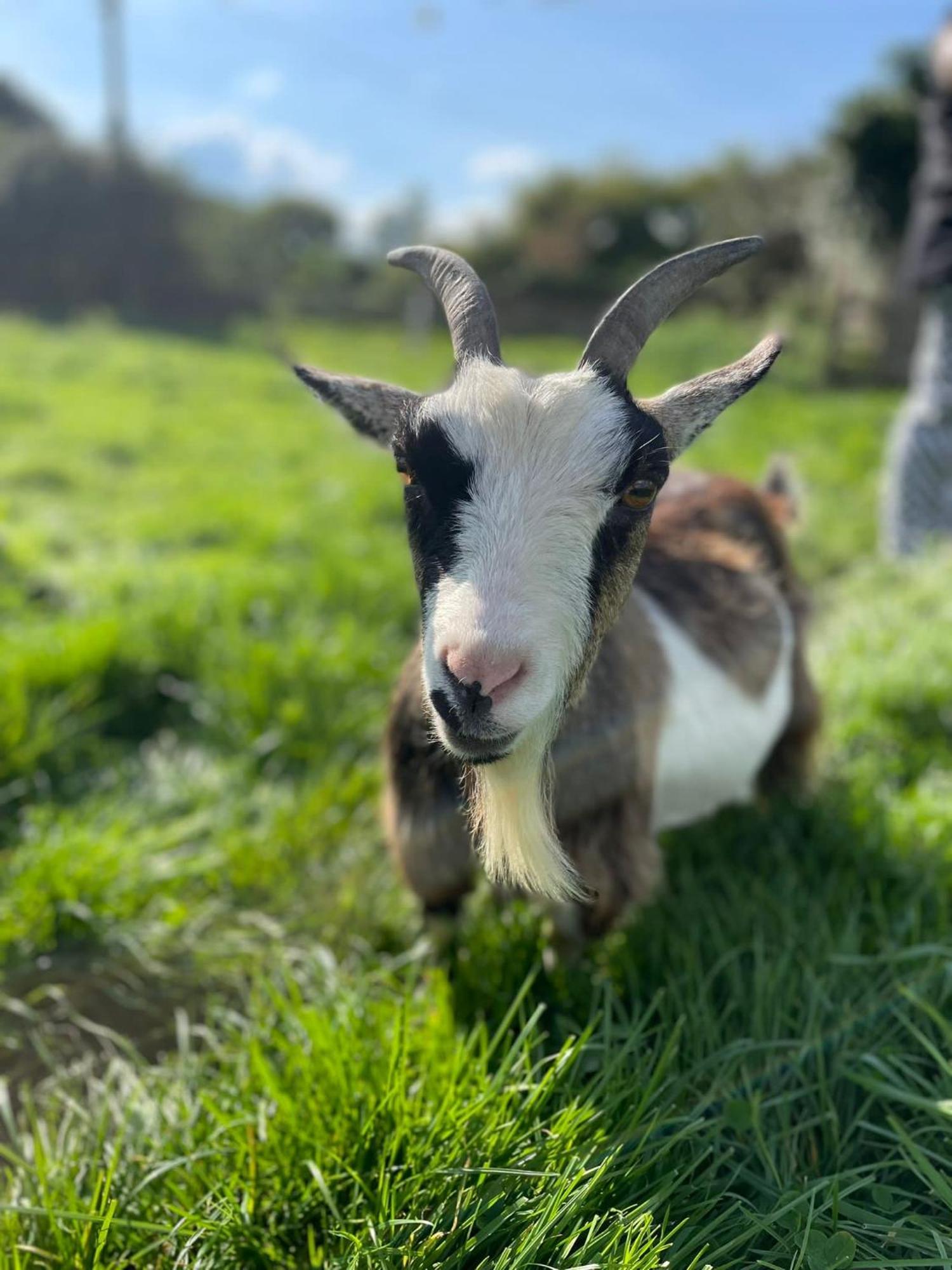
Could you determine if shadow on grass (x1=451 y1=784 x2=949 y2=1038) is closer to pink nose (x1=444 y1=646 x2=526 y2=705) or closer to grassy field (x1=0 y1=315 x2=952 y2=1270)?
grassy field (x1=0 y1=315 x2=952 y2=1270)

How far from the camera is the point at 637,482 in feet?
5.38

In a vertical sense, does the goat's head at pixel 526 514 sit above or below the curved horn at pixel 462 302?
below

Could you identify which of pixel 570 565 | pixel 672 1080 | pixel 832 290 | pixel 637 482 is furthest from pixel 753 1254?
pixel 832 290

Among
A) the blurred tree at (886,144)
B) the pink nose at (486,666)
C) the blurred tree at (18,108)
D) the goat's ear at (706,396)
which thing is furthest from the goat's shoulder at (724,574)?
the blurred tree at (18,108)

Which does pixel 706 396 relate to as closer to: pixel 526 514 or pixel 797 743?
pixel 526 514

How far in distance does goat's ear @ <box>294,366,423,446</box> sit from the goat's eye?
45cm

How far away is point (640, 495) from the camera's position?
166 centimetres

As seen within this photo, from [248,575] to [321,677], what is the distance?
1.07 metres

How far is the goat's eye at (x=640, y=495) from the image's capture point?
1.64 meters

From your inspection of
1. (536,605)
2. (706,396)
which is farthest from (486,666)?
(706,396)

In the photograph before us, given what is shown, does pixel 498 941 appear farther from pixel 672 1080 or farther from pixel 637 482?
pixel 637 482

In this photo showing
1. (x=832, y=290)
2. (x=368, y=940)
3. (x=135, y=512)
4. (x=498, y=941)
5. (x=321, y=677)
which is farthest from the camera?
(x=832, y=290)

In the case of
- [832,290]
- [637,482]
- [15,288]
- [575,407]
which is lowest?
[637,482]

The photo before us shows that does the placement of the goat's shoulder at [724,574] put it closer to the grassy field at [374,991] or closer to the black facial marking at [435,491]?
the grassy field at [374,991]
